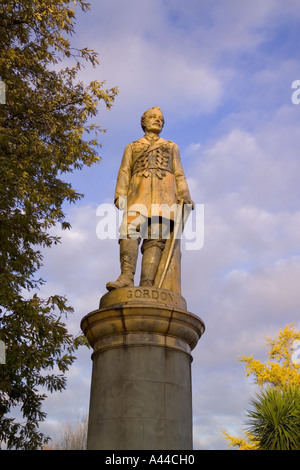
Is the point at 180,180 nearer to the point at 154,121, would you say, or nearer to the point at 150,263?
the point at 154,121

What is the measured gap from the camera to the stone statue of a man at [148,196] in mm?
8359

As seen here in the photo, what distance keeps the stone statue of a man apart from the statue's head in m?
0.02

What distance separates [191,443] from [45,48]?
1093 centimetres

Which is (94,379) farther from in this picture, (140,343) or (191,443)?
(191,443)

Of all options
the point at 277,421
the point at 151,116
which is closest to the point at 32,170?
the point at 151,116

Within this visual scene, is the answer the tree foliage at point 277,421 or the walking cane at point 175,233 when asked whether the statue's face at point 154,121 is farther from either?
the tree foliage at point 277,421

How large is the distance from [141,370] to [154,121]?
14.9 ft

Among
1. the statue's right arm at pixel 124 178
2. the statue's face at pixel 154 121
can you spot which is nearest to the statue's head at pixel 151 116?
the statue's face at pixel 154 121

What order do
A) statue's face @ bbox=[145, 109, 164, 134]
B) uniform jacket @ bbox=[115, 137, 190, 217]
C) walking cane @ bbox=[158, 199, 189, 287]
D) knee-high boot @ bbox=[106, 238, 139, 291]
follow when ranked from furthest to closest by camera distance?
1. statue's face @ bbox=[145, 109, 164, 134]
2. uniform jacket @ bbox=[115, 137, 190, 217]
3. walking cane @ bbox=[158, 199, 189, 287]
4. knee-high boot @ bbox=[106, 238, 139, 291]

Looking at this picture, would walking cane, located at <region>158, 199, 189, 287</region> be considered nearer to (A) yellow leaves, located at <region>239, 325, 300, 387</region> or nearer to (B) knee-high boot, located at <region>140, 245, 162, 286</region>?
(B) knee-high boot, located at <region>140, 245, 162, 286</region>

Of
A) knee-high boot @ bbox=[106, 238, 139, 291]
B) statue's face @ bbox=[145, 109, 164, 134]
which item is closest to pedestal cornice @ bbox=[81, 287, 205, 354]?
knee-high boot @ bbox=[106, 238, 139, 291]

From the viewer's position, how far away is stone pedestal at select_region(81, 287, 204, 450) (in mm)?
6746

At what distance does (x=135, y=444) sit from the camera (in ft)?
21.7
